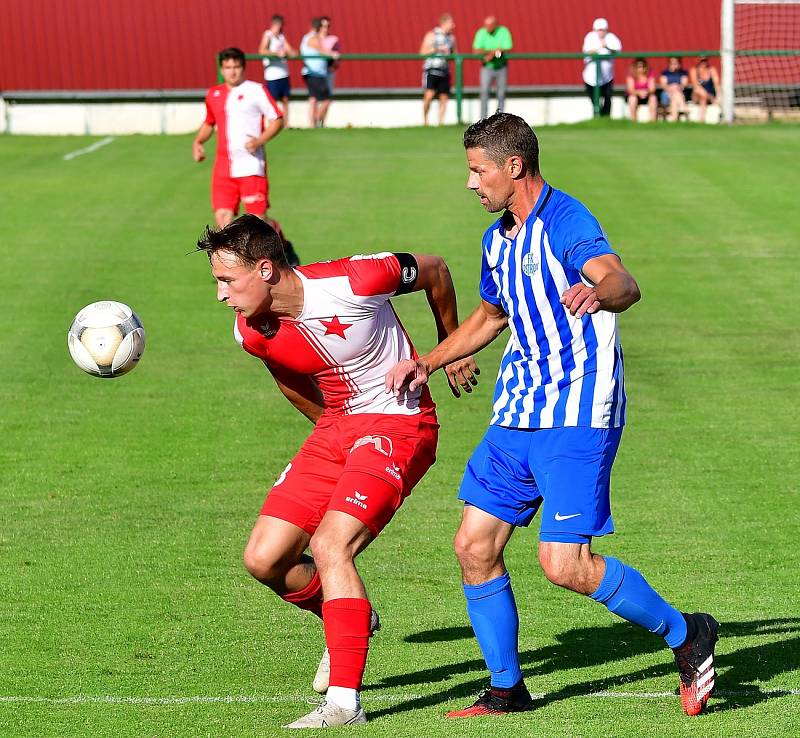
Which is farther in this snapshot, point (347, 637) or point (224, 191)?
point (224, 191)

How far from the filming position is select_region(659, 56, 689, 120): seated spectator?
30.5 metres

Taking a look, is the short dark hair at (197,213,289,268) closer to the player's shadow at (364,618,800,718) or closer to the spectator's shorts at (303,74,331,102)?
the player's shadow at (364,618,800,718)

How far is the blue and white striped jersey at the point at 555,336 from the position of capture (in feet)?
18.4

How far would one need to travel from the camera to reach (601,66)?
100 feet

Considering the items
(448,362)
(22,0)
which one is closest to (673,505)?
(448,362)

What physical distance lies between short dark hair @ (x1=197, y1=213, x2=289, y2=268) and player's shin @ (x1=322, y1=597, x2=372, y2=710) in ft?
4.60

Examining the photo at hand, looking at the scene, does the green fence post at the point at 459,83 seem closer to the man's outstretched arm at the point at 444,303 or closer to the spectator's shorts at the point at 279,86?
the spectator's shorts at the point at 279,86

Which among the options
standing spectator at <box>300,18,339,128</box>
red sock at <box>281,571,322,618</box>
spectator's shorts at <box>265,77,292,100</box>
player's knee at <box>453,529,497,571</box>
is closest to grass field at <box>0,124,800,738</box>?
red sock at <box>281,571,322,618</box>

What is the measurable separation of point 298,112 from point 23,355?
80.3 ft

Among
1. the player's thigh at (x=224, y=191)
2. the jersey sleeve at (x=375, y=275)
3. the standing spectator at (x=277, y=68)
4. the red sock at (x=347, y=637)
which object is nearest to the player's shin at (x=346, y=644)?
the red sock at (x=347, y=637)

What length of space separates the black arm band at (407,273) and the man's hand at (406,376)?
1.35 feet

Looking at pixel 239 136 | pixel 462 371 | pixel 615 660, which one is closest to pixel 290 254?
pixel 239 136

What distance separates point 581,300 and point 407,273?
51.2 inches

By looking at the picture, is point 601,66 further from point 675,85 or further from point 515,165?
point 515,165
